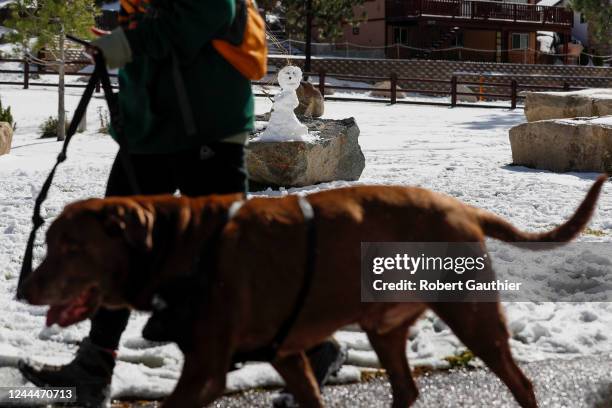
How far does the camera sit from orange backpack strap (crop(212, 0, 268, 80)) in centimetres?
315

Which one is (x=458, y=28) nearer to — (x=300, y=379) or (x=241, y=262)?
(x=300, y=379)

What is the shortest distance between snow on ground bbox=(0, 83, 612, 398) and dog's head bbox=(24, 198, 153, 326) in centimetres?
117

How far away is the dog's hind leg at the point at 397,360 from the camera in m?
3.19

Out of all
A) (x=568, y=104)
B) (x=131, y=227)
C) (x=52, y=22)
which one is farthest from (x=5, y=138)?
(x=131, y=227)

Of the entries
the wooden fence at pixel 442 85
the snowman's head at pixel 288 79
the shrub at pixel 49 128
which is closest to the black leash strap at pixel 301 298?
the snowman's head at pixel 288 79

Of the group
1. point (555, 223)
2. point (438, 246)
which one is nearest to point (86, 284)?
point (438, 246)

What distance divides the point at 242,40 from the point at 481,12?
134 feet

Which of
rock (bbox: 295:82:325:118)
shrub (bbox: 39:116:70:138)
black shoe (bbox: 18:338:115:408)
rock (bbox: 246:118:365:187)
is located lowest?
shrub (bbox: 39:116:70:138)

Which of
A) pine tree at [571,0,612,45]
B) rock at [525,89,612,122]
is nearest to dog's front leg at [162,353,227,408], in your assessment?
rock at [525,89,612,122]

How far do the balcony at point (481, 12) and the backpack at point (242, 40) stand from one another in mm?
38295

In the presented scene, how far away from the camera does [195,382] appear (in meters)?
2.52

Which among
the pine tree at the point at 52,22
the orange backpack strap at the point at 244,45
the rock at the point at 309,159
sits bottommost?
the rock at the point at 309,159

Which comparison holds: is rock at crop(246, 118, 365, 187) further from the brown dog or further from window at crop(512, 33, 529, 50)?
window at crop(512, 33, 529, 50)

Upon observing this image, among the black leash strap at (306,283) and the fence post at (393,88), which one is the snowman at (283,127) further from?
the fence post at (393,88)
